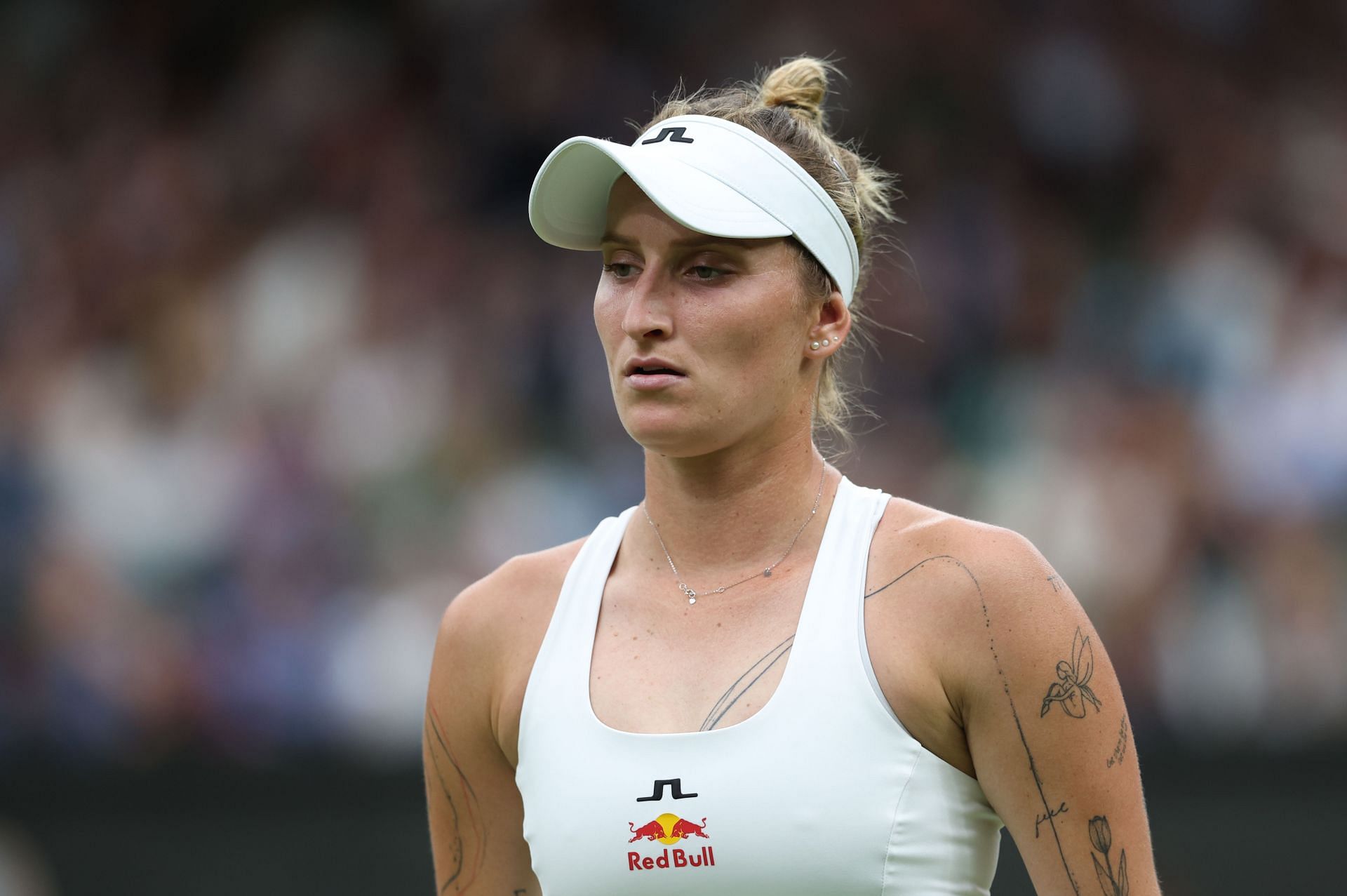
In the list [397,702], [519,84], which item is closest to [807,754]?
[397,702]

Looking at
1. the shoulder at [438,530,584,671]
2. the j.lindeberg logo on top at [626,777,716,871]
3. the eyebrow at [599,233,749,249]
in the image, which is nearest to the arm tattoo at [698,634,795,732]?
the j.lindeberg logo on top at [626,777,716,871]

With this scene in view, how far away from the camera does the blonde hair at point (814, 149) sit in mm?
2984

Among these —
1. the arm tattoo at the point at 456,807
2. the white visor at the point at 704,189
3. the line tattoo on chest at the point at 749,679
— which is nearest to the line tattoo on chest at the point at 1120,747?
the line tattoo on chest at the point at 749,679

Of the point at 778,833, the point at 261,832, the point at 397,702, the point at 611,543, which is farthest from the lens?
the point at 397,702

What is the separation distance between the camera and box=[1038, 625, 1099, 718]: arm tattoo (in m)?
2.59

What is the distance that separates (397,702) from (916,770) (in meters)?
5.04

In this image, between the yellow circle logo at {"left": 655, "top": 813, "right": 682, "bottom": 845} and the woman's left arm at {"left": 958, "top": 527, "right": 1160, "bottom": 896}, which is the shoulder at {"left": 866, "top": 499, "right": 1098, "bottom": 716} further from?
the yellow circle logo at {"left": 655, "top": 813, "right": 682, "bottom": 845}

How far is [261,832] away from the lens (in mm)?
6449

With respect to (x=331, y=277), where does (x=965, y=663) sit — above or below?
below

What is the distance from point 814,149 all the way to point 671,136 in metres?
0.26

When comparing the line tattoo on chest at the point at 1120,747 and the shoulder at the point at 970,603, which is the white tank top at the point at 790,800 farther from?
the line tattoo on chest at the point at 1120,747

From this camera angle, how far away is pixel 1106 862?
2592 millimetres

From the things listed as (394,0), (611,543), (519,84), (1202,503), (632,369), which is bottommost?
(611,543)

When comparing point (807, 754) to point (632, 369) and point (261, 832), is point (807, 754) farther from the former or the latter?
point (261, 832)
